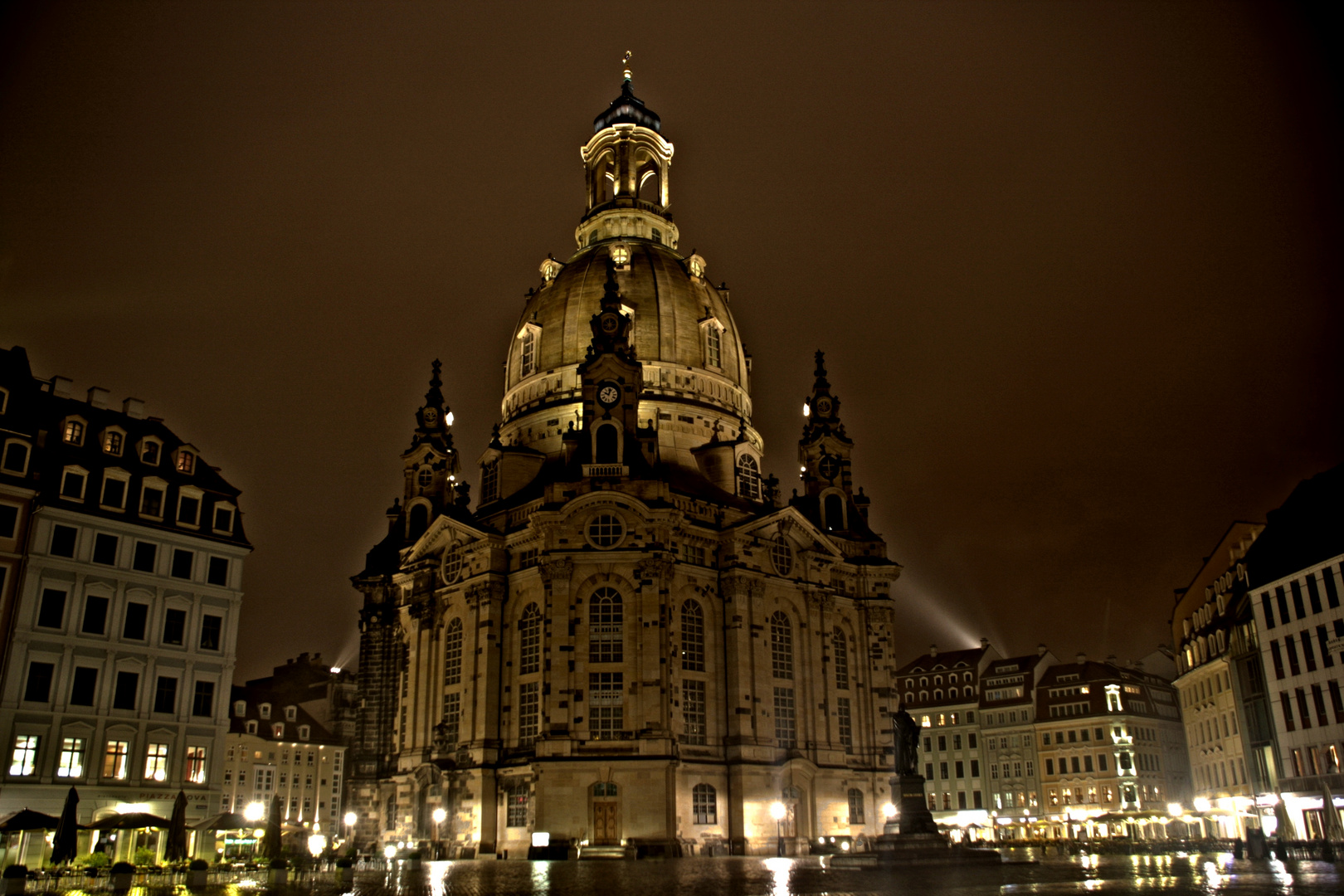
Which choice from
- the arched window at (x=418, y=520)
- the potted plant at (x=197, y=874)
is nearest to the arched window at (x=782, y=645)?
the arched window at (x=418, y=520)

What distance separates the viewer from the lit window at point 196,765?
4997cm

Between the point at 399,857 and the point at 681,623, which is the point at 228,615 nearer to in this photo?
the point at 399,857

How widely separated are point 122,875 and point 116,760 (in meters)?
17.3

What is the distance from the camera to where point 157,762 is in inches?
1918

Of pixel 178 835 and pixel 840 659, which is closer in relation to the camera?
pixel 178 835

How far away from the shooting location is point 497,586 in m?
66.6

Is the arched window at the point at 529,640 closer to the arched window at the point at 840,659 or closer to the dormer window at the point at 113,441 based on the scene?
the arched window at the point at 840,659

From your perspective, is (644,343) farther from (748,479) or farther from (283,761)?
(283,761)

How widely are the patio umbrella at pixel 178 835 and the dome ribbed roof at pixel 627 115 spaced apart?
6736cm

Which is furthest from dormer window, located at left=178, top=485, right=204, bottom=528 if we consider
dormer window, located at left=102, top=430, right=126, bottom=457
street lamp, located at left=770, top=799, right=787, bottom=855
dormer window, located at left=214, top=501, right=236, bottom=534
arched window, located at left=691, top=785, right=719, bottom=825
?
street lamp, located at left=770, top=799, right=787, bottom=855

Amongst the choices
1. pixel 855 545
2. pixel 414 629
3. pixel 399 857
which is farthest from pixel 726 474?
pixel 399 857

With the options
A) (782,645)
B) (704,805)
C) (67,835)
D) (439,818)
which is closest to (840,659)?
(782,645)

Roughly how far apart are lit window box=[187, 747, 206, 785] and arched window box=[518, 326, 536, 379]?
36668 mm

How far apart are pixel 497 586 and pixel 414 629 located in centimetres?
949
